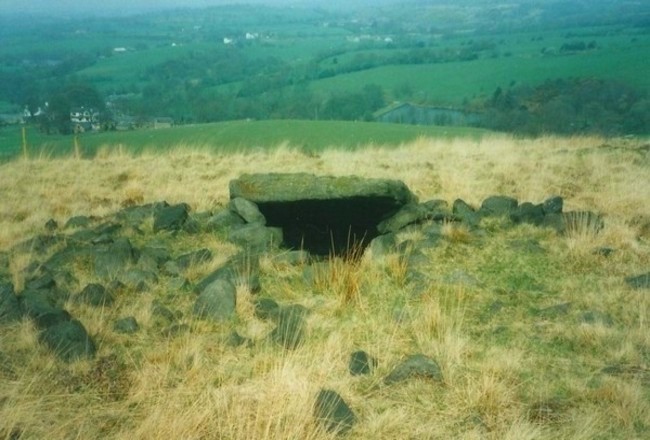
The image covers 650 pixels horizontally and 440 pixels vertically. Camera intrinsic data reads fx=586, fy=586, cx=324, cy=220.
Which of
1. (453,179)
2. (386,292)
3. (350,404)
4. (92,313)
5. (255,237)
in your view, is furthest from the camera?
(453,179)

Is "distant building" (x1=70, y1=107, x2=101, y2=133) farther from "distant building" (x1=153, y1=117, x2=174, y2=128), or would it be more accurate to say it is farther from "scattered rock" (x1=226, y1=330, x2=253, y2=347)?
"scattered rock" (x1=226, y1=330, x2=253, y2=347)

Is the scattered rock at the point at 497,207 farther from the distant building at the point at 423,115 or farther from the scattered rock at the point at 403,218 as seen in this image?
the distant building at the point at 423,115

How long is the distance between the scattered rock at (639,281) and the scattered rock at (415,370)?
3.33 m

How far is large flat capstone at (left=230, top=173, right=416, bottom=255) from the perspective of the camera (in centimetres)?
861

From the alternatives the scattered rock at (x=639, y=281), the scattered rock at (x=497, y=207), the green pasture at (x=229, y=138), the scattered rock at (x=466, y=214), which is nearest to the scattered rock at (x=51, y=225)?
the scattered rock at (x=466, y=214)

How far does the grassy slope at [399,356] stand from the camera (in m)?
4.21

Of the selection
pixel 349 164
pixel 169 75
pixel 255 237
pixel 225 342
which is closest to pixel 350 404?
pixel 225 342

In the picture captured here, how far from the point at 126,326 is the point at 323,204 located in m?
3.66

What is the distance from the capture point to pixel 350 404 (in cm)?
459

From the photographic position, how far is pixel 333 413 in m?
4.18

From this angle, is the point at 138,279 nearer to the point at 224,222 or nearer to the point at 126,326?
the point at 126,326

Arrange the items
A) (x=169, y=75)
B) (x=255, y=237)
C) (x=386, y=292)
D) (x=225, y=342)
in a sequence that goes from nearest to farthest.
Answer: (x=225, y=342) → (x=386, y=292) → (x=255, y=237) → (x=169, y=75)

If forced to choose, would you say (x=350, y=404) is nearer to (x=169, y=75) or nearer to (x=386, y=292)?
(x=386, y=292)

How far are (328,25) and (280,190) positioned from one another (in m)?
115
